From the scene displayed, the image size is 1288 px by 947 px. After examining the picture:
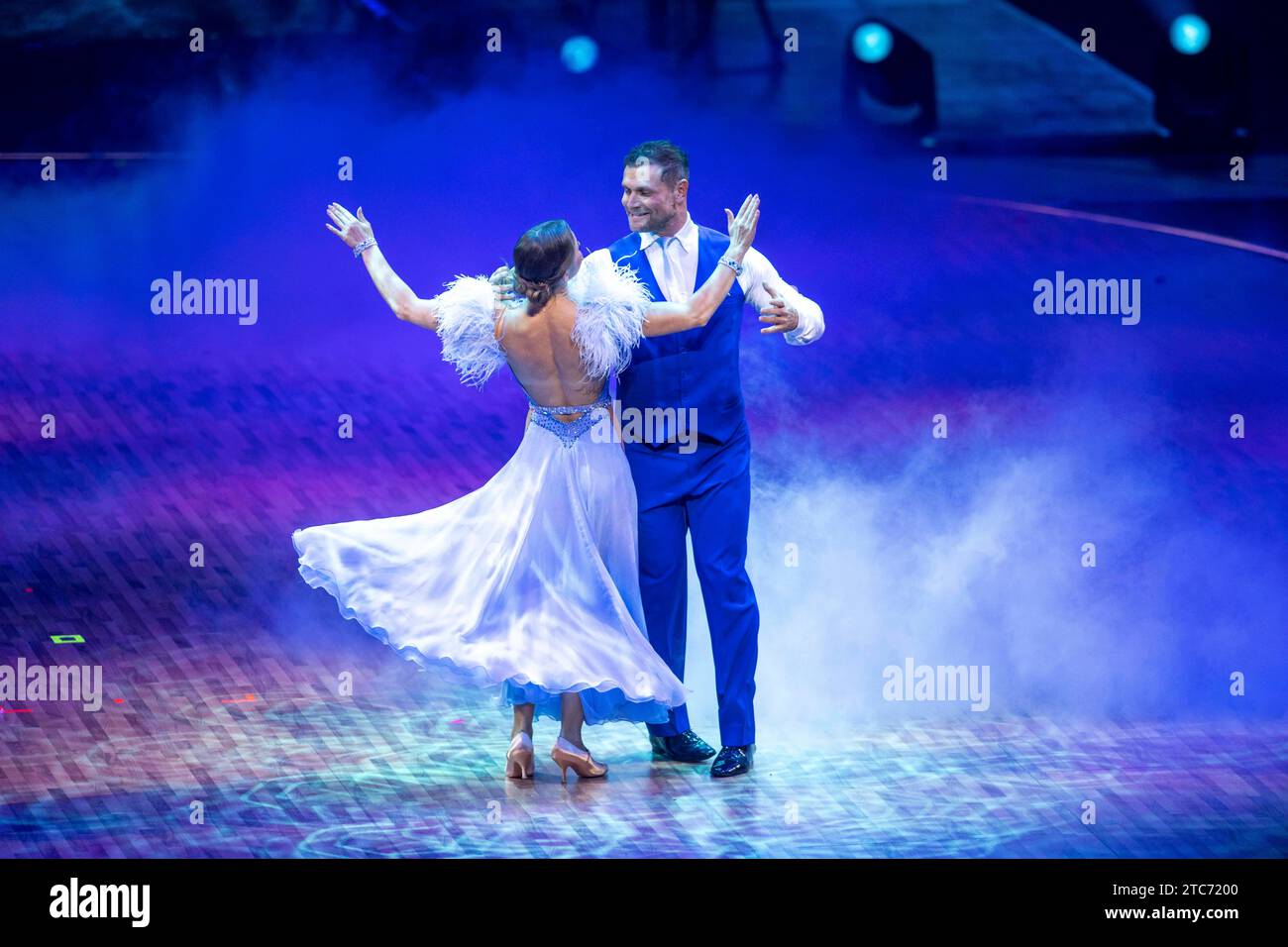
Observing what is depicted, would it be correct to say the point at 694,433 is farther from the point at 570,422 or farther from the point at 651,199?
the point at 651,199

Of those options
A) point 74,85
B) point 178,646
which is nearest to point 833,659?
point 178,646

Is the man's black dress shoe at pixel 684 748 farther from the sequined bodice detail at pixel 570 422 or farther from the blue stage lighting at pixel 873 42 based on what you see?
the blue stage lighting at pixel 873 42

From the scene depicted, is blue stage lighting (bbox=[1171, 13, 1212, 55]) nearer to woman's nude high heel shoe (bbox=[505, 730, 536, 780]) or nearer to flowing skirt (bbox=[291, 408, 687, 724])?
flowing skirt (bbox=[291, 408, 687, 724])

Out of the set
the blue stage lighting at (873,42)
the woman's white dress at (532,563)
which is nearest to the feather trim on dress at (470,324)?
the woman's white dress at (532,563)

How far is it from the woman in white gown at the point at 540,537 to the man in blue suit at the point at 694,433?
102 millimetres

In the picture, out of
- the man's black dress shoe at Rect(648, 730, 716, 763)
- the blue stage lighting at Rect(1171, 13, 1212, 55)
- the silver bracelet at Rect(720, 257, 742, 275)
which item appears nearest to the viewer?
the silver bracelet at Rect(720, 257, 742, 275)

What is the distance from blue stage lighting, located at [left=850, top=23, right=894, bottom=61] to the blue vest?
148 cm

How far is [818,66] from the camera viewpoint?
19.2 ft

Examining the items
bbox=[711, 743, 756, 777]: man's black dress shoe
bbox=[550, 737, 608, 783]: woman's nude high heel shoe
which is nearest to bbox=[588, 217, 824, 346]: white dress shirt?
bbox=[711, 743, 756, 777]: man's black dress shoe

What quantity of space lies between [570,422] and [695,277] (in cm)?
55

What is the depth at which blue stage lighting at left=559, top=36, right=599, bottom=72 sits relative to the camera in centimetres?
589

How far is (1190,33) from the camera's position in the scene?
18.8ft

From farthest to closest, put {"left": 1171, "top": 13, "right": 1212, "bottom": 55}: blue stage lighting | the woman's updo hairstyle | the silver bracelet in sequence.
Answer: {"left": 1171, "top": 13, "right": 1212, "bottom": 55}: blue stage lighting, the silver bracelet, the woman's updo hairstyle
